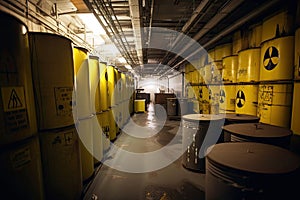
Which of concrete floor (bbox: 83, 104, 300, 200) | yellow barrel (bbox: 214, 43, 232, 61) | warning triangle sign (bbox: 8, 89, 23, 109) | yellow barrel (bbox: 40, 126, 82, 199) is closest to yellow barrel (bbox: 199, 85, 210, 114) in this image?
yellow barrel (bbox: 214, 43, 232, 61)

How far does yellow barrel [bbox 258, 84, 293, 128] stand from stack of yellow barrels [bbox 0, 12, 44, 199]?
3.09m

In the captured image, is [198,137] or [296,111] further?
[198,137]

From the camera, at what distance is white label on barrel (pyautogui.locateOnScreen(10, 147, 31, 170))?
1159mm

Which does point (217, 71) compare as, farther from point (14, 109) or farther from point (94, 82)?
point (14, 109)

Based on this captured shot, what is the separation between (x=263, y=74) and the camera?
2555 millimetres

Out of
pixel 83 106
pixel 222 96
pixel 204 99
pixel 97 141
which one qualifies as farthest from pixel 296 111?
pixel 204 99

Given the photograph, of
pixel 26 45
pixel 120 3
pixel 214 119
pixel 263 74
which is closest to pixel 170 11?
pixel 120 3

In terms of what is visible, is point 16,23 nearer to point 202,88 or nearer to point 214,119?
point 214,119

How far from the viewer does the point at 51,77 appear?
5.20 feet

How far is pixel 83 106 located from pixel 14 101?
1087 mm

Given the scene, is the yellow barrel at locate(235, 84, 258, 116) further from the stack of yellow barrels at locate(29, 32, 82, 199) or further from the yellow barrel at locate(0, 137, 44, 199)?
the yellow barrel at locate(0, 137, 44, 199)

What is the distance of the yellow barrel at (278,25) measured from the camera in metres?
2.17

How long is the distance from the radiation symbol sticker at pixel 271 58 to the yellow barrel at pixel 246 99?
0.56m

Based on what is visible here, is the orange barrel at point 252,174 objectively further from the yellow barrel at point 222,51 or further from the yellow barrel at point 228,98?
the yellow barrel at point 222,51
